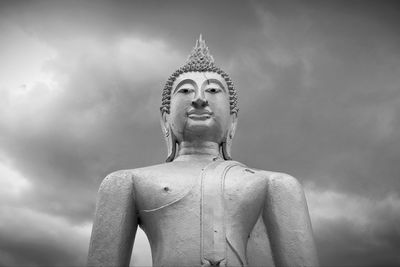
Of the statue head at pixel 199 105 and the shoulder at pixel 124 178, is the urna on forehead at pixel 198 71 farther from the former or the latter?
the shoulder at pixel 124 178

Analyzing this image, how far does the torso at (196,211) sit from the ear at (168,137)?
2.79 feet

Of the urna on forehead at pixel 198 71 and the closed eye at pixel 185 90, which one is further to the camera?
the urna on forehead at pixel 198 71

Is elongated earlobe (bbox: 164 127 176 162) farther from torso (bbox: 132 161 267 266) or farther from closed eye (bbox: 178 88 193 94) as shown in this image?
torso (bbox: 132 161 267 266)

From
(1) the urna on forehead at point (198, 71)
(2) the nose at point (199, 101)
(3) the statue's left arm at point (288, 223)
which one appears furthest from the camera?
(1) the urna on forehead at point (198, 71)

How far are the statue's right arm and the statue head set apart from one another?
126 centimetres

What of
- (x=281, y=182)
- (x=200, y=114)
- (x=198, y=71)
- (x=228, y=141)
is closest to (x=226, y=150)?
(x=228, y=141)

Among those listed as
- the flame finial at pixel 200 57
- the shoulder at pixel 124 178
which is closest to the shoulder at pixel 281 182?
the shoulder at pixel 124 178

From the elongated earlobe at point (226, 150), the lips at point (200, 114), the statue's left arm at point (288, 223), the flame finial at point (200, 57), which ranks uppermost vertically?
the flame finial at point (200, 57)

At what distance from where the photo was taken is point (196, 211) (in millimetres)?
6684

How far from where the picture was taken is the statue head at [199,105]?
7812 mm

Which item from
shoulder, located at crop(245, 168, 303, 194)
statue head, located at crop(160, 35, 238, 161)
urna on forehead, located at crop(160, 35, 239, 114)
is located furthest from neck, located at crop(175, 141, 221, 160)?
shoulder, located at crop(245, 168, 303, 194)

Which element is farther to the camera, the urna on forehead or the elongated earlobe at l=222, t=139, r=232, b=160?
the urna on forehead

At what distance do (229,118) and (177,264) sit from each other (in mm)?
2700

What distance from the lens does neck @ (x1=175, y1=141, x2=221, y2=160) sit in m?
7.87
